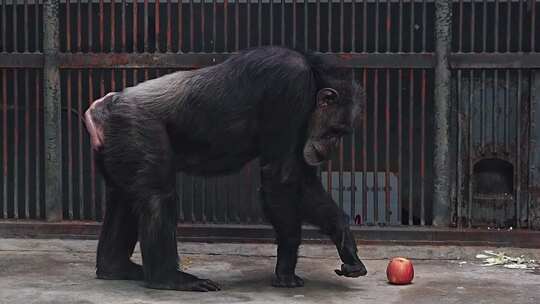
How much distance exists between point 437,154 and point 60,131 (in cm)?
282

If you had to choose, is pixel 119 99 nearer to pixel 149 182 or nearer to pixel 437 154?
pixel 149 182

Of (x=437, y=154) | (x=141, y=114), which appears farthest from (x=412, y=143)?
(x=141, y=114)

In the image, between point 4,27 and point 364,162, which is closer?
point 364,162

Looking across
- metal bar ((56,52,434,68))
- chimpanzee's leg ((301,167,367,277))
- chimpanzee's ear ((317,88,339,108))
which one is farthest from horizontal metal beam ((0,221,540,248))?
chimpanzee's ear ((317,88,339,108))

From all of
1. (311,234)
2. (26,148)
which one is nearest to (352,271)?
(311,234)

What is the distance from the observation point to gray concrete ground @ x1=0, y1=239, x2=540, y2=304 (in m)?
5.75

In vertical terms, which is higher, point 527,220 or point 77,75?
point 77,75

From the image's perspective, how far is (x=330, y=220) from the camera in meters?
6.07

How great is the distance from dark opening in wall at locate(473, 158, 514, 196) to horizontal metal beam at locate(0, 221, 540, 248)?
1.10ft

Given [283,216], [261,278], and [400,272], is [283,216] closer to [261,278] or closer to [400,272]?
[261,278]

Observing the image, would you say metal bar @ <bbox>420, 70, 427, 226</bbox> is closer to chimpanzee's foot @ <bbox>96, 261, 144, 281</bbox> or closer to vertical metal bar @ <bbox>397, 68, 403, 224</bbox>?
vertical metal bar @ <bbox>397, 68, 403, 224</bbox>

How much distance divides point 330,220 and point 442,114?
69.9 inches

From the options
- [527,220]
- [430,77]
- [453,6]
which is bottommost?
[527,220]

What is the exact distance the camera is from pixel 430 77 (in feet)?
24.8
